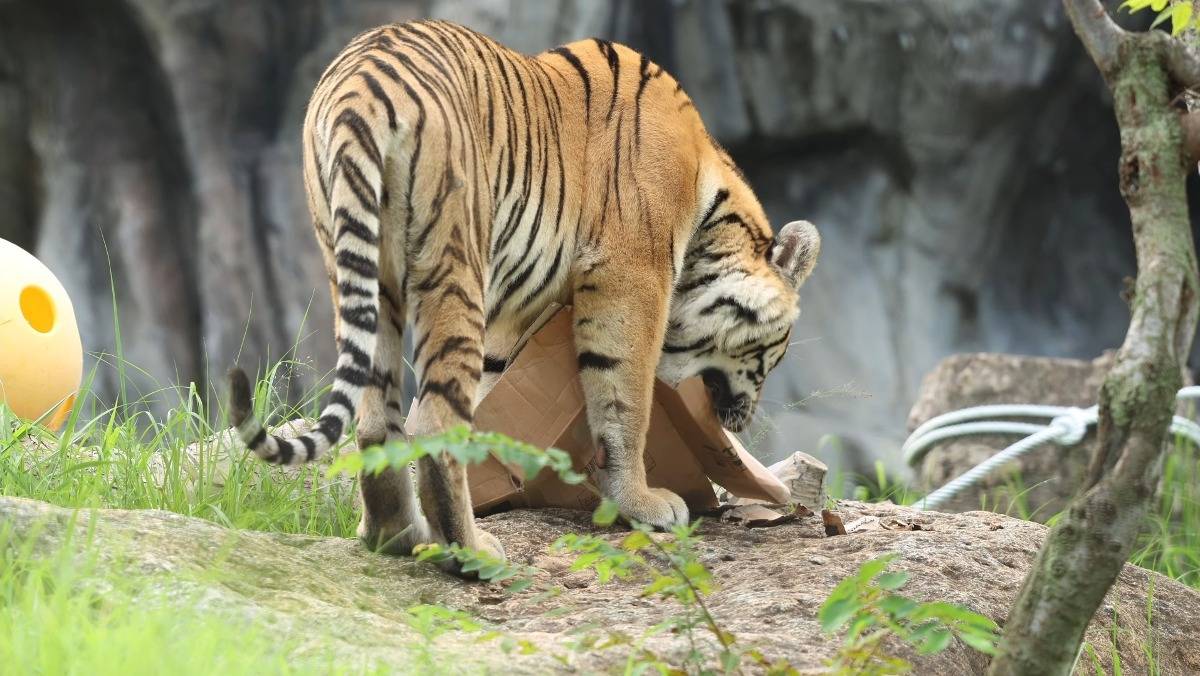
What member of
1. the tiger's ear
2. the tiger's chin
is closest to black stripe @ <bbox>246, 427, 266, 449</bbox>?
the tiger's chin

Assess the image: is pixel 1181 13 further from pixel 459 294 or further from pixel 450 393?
pixel 450 393

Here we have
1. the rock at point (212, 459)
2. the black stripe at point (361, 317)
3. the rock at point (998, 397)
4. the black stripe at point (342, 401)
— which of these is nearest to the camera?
the black stripe at point (342, 401)

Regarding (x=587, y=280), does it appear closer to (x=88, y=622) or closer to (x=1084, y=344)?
(x=88, y=622)

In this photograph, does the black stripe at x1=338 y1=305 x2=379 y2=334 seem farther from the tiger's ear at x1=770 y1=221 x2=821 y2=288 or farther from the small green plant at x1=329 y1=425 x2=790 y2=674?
the tiger's ear at x1=770 y1=221 x2=821 y2=288

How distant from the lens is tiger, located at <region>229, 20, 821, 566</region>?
287cm

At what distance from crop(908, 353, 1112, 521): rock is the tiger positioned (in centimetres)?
243

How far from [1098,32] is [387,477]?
1.78m

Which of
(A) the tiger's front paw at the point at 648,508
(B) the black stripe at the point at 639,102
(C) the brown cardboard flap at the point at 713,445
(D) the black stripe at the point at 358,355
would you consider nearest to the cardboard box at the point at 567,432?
(C) the brown cardboard flap at the point at 713,445

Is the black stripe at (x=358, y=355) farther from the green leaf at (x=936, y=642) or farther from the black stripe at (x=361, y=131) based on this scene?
the green leaf at (x=936, y=642)

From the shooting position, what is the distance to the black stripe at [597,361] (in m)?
3.60

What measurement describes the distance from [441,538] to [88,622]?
1.15 metres

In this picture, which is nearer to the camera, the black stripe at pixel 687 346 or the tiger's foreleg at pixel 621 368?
the tiger's foreleg at pixel 621 368

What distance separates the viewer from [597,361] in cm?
362

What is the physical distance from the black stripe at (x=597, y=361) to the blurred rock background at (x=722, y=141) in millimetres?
4964
